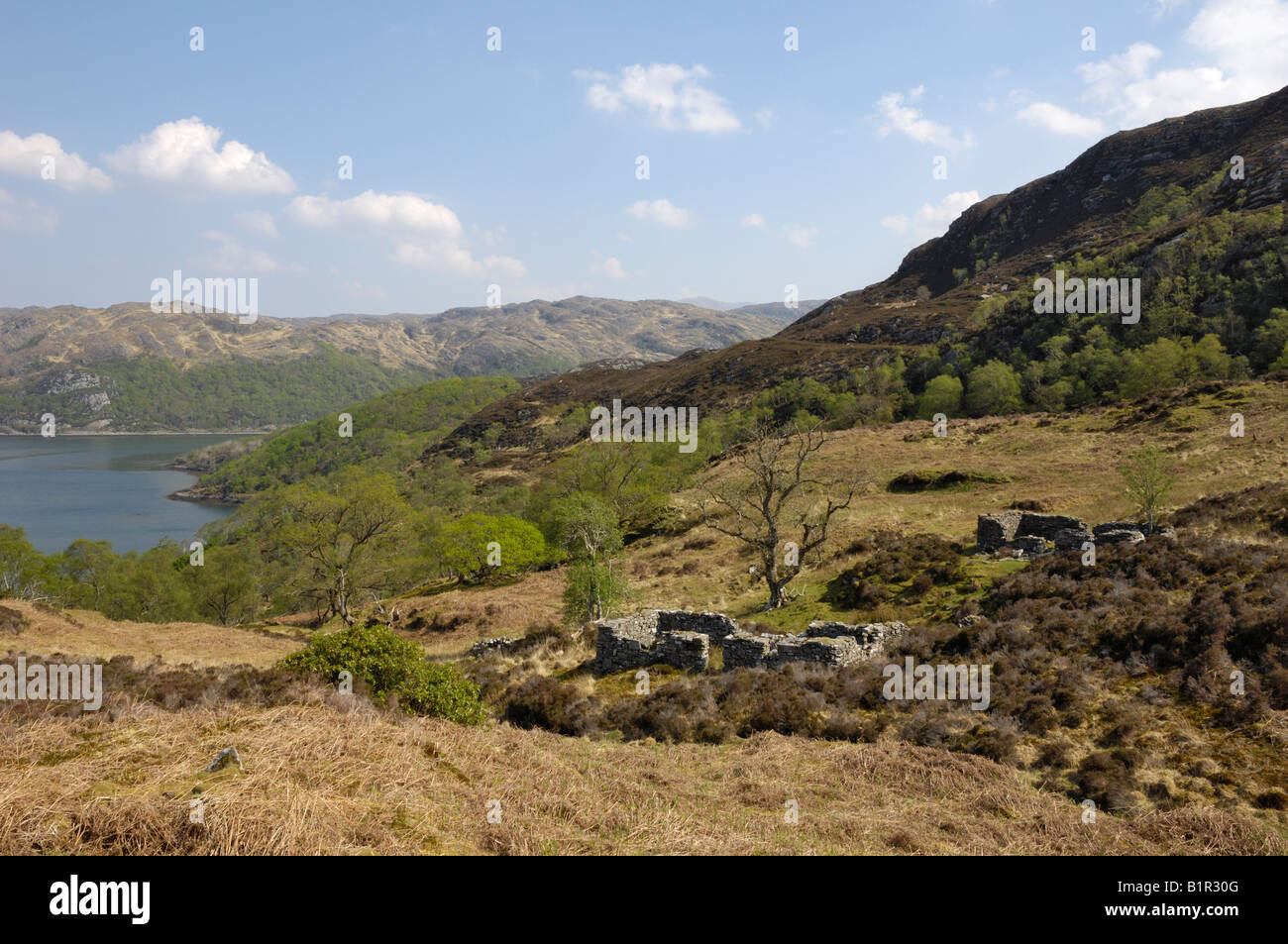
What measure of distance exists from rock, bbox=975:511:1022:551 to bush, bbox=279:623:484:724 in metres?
24.0

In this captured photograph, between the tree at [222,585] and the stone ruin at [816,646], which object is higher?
the stone ruin at [816,646]

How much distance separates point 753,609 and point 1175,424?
38.4 metres

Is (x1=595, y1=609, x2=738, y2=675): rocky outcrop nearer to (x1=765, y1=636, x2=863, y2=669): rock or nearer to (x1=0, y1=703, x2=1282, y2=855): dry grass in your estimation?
(x1=765, y1=636, x2=863, y2=669): rock

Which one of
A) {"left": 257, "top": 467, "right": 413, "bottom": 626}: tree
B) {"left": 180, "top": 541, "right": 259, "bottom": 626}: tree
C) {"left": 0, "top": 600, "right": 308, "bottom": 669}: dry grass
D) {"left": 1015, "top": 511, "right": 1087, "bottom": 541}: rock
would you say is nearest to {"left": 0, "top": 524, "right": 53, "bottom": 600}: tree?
{"left": 180, "top": 541, "right": 259, "bottom": 626}: tree

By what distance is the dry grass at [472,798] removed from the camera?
5879 mm

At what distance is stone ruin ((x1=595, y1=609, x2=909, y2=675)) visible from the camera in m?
18.7

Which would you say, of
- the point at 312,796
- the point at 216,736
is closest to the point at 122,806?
the point at 312,796

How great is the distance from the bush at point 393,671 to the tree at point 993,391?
7825 centimetres

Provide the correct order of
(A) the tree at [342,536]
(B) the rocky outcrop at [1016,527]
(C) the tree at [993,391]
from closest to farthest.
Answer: (B) the rocky outcrop at [1016,527] < (A) the tree at [342,536] < (C) the tree at [993,391]

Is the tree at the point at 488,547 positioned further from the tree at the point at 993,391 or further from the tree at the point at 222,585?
the tree at the point at 993,391

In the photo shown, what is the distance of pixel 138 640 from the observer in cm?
2869

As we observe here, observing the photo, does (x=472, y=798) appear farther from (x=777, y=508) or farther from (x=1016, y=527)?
(x=1016, y=527)

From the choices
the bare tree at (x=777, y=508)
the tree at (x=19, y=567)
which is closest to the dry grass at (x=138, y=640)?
the bare tree at (x=777, y=508)

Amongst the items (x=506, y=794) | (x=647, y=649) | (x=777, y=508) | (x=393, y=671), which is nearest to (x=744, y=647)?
(x=647, y=649)
